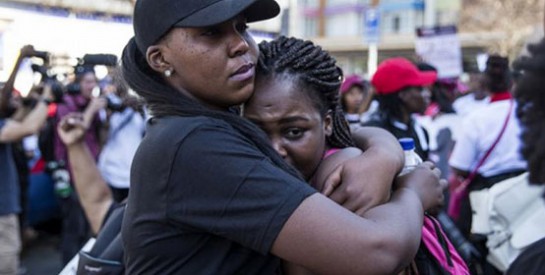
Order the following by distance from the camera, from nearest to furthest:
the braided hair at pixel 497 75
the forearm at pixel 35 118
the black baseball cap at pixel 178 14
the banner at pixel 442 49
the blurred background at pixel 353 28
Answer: the black baseball cap at pixel 178 14, the forearm at pixel 35 118, the braided hair at pixel 497 75, the blurred background at pixel 353 28, the banner at pixel 442 49

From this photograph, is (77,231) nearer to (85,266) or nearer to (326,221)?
(85,266)

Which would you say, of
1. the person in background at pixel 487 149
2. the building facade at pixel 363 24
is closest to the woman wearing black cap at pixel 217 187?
the person in background at pixel 487 149

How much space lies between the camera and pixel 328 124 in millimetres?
1957

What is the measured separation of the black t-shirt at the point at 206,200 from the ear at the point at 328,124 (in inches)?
15.7

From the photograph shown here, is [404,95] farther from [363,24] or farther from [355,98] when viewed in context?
[363,24]

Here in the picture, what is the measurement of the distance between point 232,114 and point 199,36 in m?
0.21

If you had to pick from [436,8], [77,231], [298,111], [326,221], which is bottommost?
[436,8]

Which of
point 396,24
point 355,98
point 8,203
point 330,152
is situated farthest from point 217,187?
point 396,24

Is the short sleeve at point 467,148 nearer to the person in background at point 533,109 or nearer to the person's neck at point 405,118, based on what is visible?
the person's neck at point 405,118

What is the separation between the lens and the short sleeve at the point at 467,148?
198 inches

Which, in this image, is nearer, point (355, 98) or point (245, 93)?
point (245, 93)

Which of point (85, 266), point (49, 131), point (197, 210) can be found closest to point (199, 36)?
point (197, 210)

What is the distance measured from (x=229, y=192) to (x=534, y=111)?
0.72 meters

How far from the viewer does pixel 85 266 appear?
2344mm
